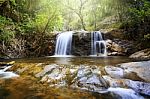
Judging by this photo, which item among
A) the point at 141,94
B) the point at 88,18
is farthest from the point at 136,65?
the point at 88,18

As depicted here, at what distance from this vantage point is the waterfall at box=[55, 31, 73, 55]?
1880 cm

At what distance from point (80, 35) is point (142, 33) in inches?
184

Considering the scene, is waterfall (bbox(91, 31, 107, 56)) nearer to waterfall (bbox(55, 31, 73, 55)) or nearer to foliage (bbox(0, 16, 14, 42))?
waterfall (bbox(55, 31, 73, 55))

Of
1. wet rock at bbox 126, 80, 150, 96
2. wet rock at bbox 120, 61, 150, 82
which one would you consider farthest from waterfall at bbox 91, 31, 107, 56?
wet rock at bbox 126, 80, 150, 96

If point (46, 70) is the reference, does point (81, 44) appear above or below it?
above

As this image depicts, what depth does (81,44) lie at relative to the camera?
19.1 m

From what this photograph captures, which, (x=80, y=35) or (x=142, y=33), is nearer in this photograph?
(x=142, y=33)

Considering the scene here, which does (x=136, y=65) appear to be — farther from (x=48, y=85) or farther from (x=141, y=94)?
(x=48, y=85)

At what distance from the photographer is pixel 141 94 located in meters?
6.88

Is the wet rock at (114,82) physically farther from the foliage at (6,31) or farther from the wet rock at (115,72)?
the foliage at (6,31)

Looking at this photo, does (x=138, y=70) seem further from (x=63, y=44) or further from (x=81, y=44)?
(x=63, y=44)

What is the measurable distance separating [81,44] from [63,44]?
4.59 ft

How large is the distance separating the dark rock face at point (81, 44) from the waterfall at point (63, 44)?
0.35 m

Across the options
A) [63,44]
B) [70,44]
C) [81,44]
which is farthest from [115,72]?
[63,44]
